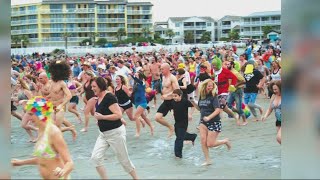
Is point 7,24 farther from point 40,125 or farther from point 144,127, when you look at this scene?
point 144,127

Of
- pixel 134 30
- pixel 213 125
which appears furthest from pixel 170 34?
pixel 213 125

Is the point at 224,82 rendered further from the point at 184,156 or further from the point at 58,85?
the point at 58,85

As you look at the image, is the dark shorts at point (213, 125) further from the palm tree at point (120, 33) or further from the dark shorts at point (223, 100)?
the palm tree at point (120, 33)

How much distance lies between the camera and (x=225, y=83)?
12.3 meters

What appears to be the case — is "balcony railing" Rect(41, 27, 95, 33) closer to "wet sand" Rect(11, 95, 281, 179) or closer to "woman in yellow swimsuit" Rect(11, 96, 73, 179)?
"wet sand" Rect(11, 95, 281, 179)

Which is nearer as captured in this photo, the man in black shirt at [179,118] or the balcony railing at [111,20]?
the man in black shirt at [179,118]

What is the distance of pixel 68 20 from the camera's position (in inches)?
4158

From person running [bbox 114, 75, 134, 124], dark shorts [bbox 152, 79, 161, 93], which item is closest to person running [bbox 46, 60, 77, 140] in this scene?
person running [bbox 114, 75, 134, 124]

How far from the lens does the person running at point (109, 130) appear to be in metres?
6.85

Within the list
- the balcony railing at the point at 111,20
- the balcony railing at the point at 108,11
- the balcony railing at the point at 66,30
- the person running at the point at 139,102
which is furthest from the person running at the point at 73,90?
the balcony railing at the point at 108,11

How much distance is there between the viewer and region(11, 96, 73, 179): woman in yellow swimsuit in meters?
4.84

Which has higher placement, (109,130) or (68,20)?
(68,20)

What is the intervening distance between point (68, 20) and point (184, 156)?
3917 inches

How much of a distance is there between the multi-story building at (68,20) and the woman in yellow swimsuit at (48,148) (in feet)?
321
